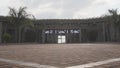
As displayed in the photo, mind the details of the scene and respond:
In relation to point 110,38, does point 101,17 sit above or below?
above

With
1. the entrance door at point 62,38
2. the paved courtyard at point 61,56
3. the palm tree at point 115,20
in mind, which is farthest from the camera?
the entrance door at point 62,38

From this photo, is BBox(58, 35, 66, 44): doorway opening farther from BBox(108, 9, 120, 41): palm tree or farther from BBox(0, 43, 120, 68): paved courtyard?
BBox(0, 43, 120, 68): paved courtyard

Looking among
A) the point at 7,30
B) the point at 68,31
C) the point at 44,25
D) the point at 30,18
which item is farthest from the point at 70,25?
the point at 7,30

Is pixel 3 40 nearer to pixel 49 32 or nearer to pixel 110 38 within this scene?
pixel 49 32

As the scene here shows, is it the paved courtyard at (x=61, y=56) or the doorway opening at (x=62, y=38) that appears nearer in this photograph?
the paved courtyard at (x=61, y=56)

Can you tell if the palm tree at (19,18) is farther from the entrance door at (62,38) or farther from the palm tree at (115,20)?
the palm tree at (115,20)

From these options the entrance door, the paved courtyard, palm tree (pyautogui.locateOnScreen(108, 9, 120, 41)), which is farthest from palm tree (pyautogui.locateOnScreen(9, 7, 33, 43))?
the paved courtyard

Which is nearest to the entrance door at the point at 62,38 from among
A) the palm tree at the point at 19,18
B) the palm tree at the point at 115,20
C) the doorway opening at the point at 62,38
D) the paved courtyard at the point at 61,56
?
the doorway opening at the point at 62,38

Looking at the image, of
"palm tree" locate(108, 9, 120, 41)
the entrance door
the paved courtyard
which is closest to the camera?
the paved courtyard

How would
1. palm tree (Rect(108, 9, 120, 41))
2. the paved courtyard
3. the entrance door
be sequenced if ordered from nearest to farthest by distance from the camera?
the paved courtyard, palm tree (Rect(108, 9, 120, 41)), the entrance door

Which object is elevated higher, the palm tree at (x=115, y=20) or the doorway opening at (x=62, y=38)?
the palm tree at (x=115, y=20)

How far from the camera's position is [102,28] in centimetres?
4519

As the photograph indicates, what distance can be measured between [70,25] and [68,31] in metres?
2.04

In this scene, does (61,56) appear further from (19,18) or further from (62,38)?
(62,38)
